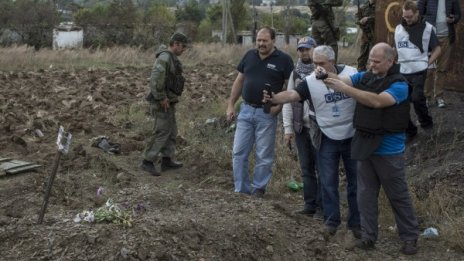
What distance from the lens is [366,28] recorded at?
10688 mm

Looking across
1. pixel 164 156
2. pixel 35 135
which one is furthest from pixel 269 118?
pixel 35 135

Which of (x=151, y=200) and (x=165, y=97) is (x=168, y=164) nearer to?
(x=165, y=97)

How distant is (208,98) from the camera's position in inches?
535

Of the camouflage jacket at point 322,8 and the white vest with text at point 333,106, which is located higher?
the camouflage jacket at point 322,8

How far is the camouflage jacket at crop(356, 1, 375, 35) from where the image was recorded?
34.8 feet

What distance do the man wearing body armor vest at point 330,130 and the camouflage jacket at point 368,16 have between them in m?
5.04

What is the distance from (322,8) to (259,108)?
3.71m

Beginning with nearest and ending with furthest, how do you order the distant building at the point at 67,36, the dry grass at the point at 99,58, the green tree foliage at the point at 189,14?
1. the dry grass at the point at 99,58
2. the distant building at the point at 67,36
3. the green tree foliage at the point at 189,14

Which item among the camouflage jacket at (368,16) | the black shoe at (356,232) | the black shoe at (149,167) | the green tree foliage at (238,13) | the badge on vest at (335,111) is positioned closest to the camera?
the badge on vest at (335,111)

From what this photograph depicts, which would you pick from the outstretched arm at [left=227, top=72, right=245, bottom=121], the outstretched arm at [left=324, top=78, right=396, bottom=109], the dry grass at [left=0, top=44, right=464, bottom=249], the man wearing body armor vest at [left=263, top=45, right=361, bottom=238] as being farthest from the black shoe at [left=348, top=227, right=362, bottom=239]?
the outstretched arm at [left=227, top=72, right=245, bottom=121]

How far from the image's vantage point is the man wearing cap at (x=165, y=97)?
798 cm

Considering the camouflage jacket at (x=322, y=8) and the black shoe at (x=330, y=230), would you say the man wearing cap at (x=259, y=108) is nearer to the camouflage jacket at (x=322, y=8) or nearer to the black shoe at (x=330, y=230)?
the black shoe at (x=330, y=230)

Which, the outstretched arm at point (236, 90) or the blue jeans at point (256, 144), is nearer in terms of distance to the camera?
the blue jeans at point (256, 144)

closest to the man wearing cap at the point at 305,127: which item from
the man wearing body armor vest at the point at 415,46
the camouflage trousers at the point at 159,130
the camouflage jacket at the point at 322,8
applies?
the man wearing body armor vest at the point at 415,46
